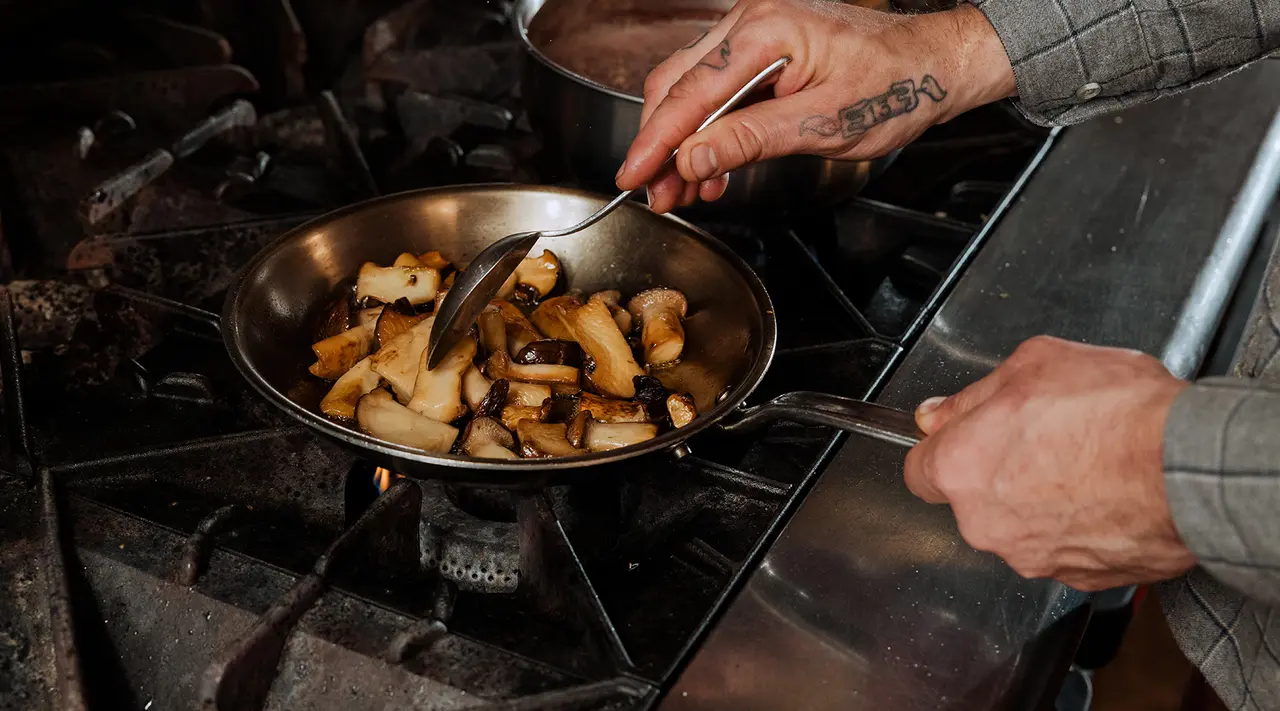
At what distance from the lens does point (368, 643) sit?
2.63 ft

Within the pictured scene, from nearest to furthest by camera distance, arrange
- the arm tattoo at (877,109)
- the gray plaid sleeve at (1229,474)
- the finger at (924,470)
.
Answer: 1. the gray plaid sleeve at (1229,474)
2. the finger at (924,470)
3. the arm tattoo at (877,109)

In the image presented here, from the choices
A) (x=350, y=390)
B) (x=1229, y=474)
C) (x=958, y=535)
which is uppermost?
(x=1229, y=474)

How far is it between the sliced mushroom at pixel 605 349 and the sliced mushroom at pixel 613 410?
5 cm

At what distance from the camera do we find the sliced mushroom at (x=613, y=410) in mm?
1002

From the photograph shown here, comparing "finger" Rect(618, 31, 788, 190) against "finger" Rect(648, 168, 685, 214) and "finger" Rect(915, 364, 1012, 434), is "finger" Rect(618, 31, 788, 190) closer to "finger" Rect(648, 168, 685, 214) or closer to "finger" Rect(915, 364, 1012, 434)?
"finger" Rect(648, 168, 685, 214)

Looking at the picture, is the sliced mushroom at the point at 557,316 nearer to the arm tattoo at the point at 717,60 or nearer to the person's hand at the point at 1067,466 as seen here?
the arm tattoo at the point at 717,60

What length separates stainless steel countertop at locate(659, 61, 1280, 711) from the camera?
796 mm

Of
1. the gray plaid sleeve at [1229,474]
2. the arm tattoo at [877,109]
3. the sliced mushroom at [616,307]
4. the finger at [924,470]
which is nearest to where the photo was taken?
the gray plaid sleeve at [1229,474]

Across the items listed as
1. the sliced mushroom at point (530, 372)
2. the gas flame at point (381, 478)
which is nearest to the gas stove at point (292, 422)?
the gas flame at point (381, 478)

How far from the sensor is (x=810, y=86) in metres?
1.04

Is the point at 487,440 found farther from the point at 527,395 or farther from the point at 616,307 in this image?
the point at 616,307

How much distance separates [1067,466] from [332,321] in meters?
0.73

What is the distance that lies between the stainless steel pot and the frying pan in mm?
87

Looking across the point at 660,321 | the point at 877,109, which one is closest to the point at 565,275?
the point at 660,321
